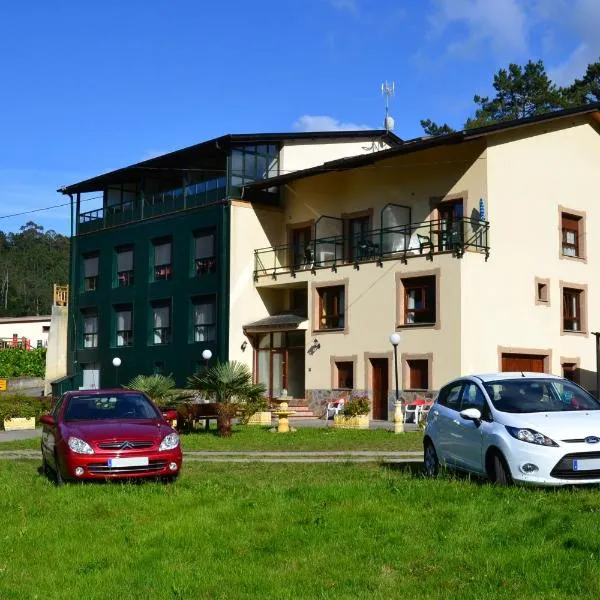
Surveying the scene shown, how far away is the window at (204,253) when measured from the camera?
38444 millimetres

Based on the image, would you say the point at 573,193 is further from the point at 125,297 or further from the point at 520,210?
the point at 125,297

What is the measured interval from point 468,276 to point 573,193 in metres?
6.93

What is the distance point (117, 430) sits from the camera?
13.2m

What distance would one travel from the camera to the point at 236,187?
37469 millimetres

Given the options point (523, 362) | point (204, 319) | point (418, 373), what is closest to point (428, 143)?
point (418, 373)

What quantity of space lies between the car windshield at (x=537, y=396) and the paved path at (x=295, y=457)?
4.32 meters

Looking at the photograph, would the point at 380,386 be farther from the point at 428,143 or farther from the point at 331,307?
the point at 428,143

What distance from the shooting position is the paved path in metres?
16.8

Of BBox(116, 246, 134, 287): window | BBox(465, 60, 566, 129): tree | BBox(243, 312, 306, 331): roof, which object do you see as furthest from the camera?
BBox(465, 60, 566, 129): tree

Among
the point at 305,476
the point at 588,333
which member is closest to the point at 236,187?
the point at 588,333

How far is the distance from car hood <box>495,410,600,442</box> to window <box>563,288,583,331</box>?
22.3 metres

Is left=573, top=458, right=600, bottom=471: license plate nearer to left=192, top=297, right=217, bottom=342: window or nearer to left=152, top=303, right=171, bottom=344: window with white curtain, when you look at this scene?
left=192, top=297, right=217, bottom=342: window

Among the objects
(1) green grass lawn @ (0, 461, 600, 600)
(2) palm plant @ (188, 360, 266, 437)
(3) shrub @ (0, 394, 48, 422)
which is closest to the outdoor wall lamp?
(2) palm plant @ (188, 360, 266, 437)

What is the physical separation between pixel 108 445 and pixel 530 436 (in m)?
5.73
